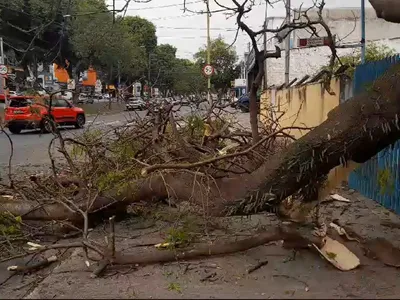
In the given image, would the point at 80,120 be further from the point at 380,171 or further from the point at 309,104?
the point at 380,171

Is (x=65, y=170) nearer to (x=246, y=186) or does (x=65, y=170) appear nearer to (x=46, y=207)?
(x=46, y=207)

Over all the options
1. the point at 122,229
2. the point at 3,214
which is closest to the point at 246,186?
the point at 122,229

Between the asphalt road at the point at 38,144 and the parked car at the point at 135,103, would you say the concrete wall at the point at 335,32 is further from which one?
the parked car at the point at 135,103

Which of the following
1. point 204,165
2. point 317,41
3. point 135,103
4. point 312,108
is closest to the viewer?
point 204,165

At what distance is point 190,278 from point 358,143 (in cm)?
196

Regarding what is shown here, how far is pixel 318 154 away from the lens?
4.57 metres

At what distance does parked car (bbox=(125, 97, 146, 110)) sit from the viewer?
797cm

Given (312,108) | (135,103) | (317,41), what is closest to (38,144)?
(312,108)

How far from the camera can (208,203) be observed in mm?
5105

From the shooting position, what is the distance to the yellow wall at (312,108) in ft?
17.5

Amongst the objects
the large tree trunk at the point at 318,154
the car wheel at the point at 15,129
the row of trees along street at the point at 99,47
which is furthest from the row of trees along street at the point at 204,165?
the car wheel at the point at 15,129

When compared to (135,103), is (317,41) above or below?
above

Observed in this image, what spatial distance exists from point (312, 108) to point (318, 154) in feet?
26.1

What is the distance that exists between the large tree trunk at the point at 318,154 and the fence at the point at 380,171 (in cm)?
119
